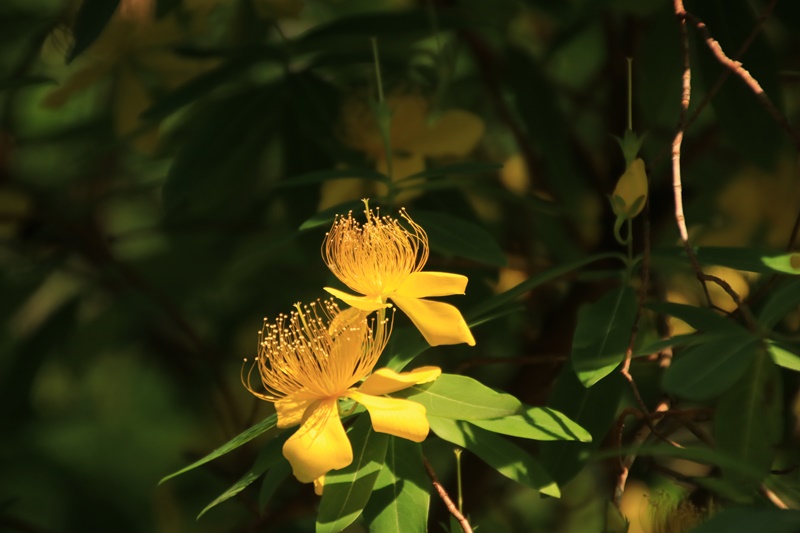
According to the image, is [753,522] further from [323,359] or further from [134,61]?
[134,61]

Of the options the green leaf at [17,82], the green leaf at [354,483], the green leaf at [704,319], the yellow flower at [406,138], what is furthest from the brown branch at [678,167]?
the green leaf at [17,82]

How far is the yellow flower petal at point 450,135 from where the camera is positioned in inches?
41.0

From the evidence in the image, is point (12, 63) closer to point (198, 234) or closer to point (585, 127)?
point (198, 234)

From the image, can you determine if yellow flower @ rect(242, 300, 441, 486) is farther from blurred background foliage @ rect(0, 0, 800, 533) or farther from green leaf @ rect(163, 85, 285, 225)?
green leaf @ rect(163, 85, 285, 225)

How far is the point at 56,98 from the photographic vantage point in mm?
1155

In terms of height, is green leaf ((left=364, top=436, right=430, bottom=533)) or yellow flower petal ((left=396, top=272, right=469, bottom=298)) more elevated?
yellow flower petal ((left=396, top=272, right=469, bottom=298))

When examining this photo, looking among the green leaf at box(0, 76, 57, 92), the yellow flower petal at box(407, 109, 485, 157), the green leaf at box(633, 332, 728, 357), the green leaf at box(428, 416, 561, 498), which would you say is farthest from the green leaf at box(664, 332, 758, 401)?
the green leaf at box(0, 76, 57, 92)

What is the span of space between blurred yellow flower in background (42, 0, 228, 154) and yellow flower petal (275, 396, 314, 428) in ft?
1.81

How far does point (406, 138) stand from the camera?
3.44 ft

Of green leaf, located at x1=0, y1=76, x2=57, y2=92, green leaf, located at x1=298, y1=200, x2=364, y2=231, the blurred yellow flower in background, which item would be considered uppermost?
green leaf, located at x1=0, y1=76, x2=57, y2=92

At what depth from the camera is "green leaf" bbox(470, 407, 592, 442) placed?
64cm

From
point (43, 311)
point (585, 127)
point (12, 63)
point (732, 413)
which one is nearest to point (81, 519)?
point (43, 311)

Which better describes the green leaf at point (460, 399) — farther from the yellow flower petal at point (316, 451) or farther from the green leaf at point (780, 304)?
the green leaf at point (780, 304)

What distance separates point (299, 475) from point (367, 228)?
7.5 inches
